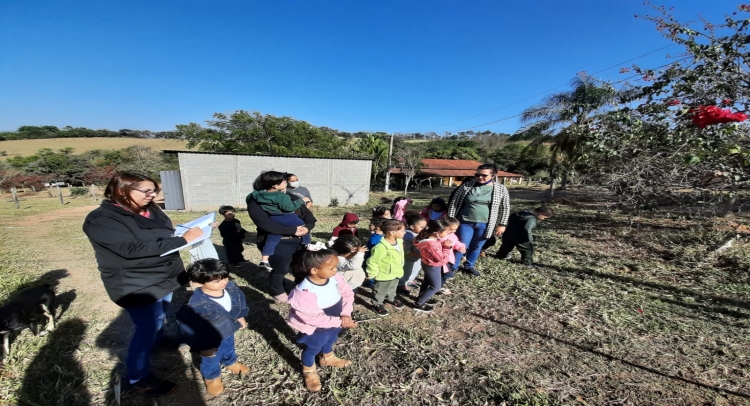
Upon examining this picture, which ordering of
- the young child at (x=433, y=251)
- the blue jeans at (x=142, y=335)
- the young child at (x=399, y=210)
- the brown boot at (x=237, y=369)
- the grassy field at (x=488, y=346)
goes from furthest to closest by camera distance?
the young child at (x=399, y=210) → the young child at (x=433, y=251) → the brown boot at (x=237, y=369) → the grassy field at (x=488, y=346) → the blue jeans at (x=142, y=335)

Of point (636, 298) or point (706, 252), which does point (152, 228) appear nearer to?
point (636, 298)

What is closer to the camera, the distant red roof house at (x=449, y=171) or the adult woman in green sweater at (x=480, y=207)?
the adult woman in green sweater at (x=480, y=207)

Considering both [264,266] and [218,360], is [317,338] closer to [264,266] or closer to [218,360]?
[218,360]

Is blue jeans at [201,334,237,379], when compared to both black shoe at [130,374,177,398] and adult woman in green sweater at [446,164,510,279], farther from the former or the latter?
adult woman in green sweater at [446,164,510,279]

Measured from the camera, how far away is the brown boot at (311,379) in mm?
2174

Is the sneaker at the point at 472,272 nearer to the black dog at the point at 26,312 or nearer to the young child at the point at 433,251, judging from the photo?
the young child at the point at 433,251

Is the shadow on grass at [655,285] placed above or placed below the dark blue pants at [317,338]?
below

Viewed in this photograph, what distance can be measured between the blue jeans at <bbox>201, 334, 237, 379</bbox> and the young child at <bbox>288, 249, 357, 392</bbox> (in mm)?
540

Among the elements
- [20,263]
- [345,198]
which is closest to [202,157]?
[345,198]

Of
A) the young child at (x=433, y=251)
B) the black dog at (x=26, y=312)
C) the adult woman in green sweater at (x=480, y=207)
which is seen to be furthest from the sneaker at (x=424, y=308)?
the black dog at (x=26, y=312)

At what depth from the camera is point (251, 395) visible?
2150 millimetres

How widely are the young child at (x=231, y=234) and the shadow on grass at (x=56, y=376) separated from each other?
194cm

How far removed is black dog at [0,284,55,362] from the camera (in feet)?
8.18

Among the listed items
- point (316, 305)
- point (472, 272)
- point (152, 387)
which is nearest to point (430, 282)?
point (472, 272)
